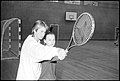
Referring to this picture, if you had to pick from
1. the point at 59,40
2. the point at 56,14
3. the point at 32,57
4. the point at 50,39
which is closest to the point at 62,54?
the point at 50,39

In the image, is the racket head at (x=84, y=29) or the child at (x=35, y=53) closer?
the child at (x=35, y=53)

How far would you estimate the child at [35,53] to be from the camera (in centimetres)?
138

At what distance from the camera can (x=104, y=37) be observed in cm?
1258

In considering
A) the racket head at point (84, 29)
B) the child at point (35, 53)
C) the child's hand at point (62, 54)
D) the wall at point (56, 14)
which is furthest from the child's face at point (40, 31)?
the wall at point (56, 14)

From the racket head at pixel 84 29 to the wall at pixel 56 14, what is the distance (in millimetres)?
8788

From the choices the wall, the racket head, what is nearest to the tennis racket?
the racket head

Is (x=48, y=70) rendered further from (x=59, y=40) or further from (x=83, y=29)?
(x=59, y=40)

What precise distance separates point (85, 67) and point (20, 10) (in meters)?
6.89

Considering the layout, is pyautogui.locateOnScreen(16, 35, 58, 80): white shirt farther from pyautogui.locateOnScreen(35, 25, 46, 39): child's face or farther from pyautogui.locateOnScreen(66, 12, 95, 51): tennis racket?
pyautogui.locateOnScreen(66, 12, 95, 51): tennis racket

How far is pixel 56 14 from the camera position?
1114 centimetres

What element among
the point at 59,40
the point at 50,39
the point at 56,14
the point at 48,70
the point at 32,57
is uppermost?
the point at 56,14

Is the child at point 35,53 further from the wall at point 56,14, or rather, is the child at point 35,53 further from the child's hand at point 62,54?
the wall at point 56,14

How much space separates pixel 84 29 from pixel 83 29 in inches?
0.7

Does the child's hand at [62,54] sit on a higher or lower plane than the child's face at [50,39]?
lower
